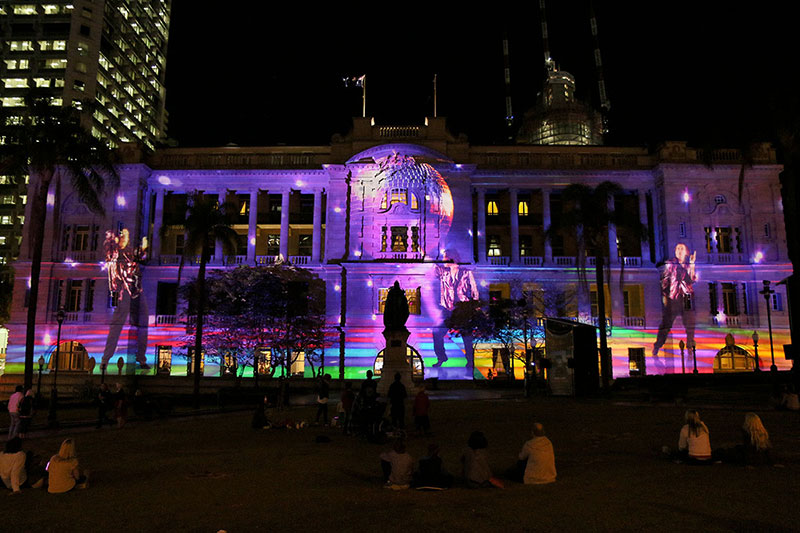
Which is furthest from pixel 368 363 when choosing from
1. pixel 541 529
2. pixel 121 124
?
pixel 121 124

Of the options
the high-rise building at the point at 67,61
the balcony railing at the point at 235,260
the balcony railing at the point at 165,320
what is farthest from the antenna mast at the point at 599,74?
the high-rise building at the point at 67,61

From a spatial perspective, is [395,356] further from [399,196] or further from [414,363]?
[399,196]

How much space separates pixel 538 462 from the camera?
1041 cm

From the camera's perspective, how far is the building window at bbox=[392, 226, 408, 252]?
167 feet

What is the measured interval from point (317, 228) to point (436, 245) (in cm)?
1057

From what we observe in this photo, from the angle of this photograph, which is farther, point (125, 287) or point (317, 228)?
point (317, 228)

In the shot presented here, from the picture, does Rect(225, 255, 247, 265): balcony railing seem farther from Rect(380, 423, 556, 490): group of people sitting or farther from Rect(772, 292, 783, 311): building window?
Rect(380, 423, 556, 490): group of people sitting

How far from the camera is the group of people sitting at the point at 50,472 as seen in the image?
10.4 metres

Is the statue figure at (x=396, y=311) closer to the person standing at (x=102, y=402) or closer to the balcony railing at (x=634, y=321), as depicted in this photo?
the person standing at (x=102, y=402)

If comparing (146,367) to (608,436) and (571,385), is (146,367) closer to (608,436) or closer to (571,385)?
(571,385)

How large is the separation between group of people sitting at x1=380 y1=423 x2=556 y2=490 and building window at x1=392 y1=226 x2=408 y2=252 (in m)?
40.6

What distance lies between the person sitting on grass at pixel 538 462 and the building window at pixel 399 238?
133 ft

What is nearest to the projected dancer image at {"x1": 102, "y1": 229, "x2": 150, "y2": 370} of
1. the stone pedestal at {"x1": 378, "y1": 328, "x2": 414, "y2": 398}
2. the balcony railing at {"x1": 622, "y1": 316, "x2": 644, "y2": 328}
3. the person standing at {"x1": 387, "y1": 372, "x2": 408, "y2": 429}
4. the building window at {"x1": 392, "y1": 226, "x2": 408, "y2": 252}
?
the building window at {"x1": 392, "y1": 226, "x2": 408, "y2": 252}

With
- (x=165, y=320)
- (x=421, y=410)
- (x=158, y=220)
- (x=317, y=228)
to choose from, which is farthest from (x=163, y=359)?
(x=421, y=410)
